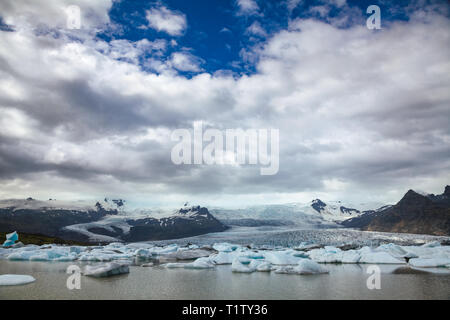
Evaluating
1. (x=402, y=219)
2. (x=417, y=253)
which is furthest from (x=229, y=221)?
(x=417, y=253)

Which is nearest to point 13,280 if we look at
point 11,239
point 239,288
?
point 239,288

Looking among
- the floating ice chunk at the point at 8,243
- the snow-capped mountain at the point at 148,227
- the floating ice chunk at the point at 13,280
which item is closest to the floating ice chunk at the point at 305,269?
the floating ice chunk at the point at 13,280

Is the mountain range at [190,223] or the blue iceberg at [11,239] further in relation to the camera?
the mountain range at [190,223]

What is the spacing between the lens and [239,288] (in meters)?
14.7

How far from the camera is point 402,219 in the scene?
120812 mm

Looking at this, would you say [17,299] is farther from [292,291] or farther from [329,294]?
[329,294]

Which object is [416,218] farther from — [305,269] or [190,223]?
[305,269]

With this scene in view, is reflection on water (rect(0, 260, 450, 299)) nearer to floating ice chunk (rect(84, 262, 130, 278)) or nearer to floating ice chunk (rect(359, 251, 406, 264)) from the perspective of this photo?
floating ice chunk (rect(84, 262, 130, 278))

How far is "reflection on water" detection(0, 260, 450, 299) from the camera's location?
1295 cm

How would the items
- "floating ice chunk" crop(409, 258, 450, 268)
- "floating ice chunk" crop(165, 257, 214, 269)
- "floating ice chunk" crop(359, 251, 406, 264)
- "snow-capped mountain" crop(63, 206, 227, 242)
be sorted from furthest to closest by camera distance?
"snow-capped mountain" crop(63, 206, 227, 242)
"floating ice chunk" crop(359, 251, 406, 264)
"floating ice chunk" crop(165, 257, 214, 269)
"floating ice chunk" crop(409, 258, 450, 268)

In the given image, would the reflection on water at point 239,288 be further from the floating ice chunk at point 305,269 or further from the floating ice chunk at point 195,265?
the floating ice chunk at point 195,265

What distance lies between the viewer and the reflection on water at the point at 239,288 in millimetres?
12945

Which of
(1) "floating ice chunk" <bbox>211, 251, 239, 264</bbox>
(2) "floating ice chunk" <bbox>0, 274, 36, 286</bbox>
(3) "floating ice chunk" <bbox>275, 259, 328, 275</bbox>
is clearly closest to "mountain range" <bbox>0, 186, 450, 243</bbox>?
(1) "floating ice chunk" <bbox>211, 251, 239, 264</bbox>
